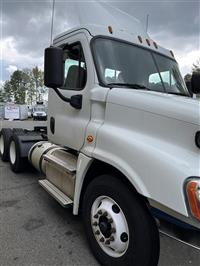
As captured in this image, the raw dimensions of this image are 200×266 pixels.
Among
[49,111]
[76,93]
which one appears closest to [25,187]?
[49,111]

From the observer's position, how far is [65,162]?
11.5ft

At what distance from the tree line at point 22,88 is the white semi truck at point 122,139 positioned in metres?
62.1

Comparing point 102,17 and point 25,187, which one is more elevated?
point 102,17

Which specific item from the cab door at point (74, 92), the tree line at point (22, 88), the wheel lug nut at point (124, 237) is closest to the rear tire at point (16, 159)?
the cab door at point (74, 92)

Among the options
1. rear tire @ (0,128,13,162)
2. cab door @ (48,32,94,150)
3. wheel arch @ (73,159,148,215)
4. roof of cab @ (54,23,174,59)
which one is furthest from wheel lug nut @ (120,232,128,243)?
rear tire @ (0,128,13,162)

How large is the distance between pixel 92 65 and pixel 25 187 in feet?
10.3

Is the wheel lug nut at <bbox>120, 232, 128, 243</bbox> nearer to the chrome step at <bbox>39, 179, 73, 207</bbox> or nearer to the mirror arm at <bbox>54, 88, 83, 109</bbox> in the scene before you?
the chrome step at <bbox>39, 179, 73, 207</bbox>

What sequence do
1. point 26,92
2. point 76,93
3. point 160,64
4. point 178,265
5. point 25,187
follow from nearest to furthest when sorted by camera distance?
point 178,265, point 76,93, point 160,64, point 25,187, point 26,92

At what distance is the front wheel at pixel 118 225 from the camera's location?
7.18 ft

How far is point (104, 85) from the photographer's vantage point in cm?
279

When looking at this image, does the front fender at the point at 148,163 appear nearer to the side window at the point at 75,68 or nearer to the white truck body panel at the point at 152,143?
the white truck body panel at the point at 152,143

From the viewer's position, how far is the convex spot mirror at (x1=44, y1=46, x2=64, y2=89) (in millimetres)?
2613

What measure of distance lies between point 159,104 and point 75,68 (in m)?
1.40

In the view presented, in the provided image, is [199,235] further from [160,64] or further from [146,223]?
[160,64]
